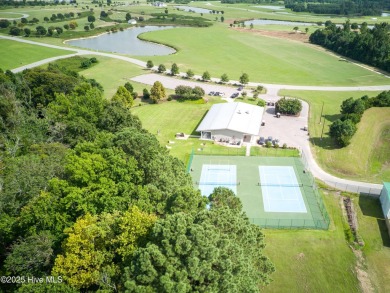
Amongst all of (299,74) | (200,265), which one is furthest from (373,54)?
(200,265)

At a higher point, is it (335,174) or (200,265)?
(200,265)

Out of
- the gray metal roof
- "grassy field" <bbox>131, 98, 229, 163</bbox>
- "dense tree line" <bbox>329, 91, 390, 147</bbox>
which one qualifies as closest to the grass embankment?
"dense tree line" <bbox>329, 91, 390, 147</bbox>

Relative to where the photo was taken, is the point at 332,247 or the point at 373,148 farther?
the point at 373,148

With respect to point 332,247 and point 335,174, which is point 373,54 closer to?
point 335,174

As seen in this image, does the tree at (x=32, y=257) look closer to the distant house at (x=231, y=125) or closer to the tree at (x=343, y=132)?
the distant house at (x=231, y=125)

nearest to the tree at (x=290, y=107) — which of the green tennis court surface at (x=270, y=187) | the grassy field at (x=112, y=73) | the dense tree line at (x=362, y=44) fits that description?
the green tennis court surface at (x=270, y=187)
